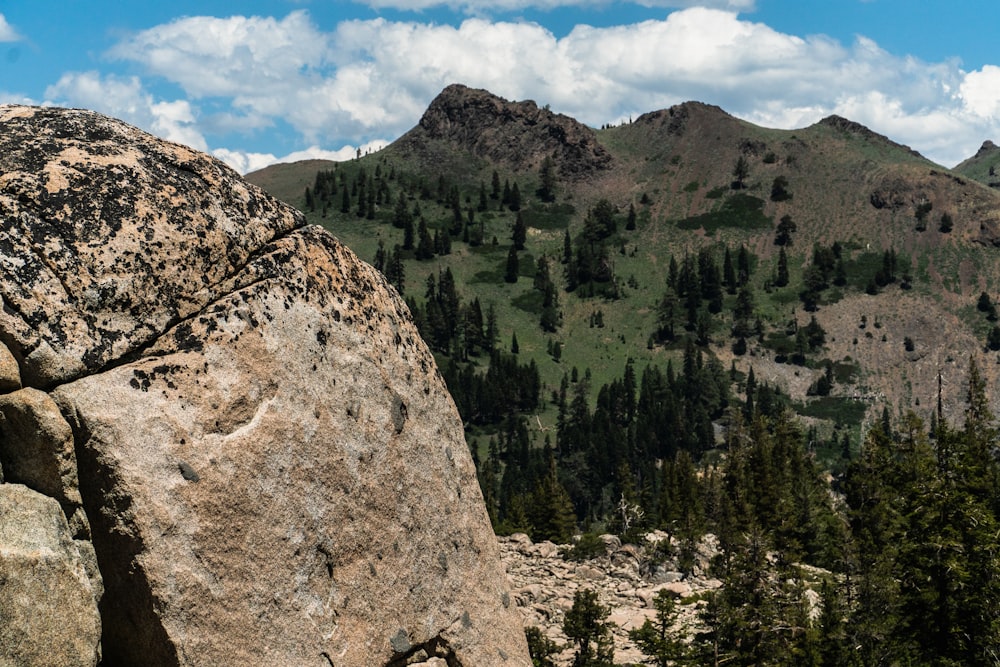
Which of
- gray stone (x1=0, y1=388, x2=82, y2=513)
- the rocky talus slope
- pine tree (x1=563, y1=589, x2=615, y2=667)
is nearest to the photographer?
gray stone (x1=0, y1=388, x2=82, y2=513)

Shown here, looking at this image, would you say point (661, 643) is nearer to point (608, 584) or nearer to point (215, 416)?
point (608, 584)

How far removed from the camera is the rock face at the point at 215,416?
7.60 meters

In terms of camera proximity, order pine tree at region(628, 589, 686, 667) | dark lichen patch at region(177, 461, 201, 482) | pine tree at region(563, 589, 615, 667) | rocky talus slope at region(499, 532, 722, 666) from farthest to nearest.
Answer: rocky talus slope at region(499, 532, 722, 666) < pine tree at region(628, 589, 686, 667) < pine tree at region(563, 589, 615, 667) < dark lichen patch at region(177, 461, 201, 482)

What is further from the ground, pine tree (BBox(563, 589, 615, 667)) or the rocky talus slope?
pine tree (BBox(563, 589, 615, 667))

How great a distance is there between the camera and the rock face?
7.60 m

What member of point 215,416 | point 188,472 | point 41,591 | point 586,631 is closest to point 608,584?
point 586,631

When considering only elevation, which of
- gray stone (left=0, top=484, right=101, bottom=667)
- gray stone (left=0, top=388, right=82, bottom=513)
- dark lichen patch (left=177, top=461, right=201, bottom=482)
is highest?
gray stone (left=0, top=388, right=82, bottom=513)

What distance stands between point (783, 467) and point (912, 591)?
224ft

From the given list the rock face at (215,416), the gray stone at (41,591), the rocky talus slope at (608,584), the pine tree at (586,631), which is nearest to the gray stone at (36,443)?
the rock face at (215,416)

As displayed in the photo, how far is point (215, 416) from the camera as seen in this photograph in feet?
27.1

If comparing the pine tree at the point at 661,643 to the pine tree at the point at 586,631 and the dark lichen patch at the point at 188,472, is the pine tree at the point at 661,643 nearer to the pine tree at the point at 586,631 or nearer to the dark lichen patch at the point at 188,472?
the pine tree at the point at 586,631

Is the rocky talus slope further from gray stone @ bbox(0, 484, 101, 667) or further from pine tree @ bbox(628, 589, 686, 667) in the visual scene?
gray stone @ bbox(0, 484, 101, 667)

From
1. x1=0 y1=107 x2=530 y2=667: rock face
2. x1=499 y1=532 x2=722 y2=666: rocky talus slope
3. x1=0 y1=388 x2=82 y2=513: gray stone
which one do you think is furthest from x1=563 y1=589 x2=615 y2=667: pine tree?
x1=0 y1=388 x2=82 y2=513: gray stone

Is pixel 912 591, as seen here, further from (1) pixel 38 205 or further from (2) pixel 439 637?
(1) pixel 38 205
